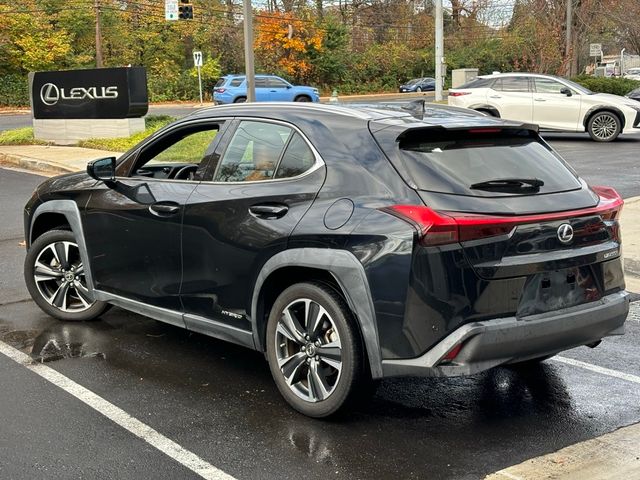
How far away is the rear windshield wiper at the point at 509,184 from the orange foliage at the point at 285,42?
5274 centimetres

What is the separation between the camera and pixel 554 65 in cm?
3372

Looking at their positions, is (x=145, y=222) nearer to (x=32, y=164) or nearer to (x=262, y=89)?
(x=32, y=164)

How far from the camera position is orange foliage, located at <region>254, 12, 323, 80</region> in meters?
55.3

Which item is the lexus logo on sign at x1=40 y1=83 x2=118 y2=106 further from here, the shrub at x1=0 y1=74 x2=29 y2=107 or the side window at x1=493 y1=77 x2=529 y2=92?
the shrub at x1=0 y1=74 x2=29 y2=107

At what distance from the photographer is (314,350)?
4355 mm

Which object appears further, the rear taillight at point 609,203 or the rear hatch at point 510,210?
the rear taillight at point 609,203

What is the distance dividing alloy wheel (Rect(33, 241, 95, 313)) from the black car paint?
53 cm

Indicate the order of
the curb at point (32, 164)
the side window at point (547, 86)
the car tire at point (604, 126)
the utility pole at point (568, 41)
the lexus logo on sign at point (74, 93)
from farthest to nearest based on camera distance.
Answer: the utility pole at point (568, 41)
the side window at point (547, 86)
the car tire at point (604, 126)
the lexus logo on sign at point (74, 93)
the curb at point (32, 164)

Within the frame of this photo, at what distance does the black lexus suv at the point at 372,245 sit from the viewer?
390 cm

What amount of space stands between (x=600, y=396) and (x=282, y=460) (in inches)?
79.3

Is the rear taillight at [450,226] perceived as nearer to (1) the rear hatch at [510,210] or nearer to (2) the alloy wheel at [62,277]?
(1) the rear hatch at [510,210]

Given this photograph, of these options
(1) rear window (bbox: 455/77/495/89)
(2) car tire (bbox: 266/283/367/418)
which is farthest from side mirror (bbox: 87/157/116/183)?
(1) rear window (bbox: 455/77/495/89)

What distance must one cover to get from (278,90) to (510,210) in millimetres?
34144

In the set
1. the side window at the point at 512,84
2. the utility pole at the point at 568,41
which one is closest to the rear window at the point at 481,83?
the side window at the point at 512,84
